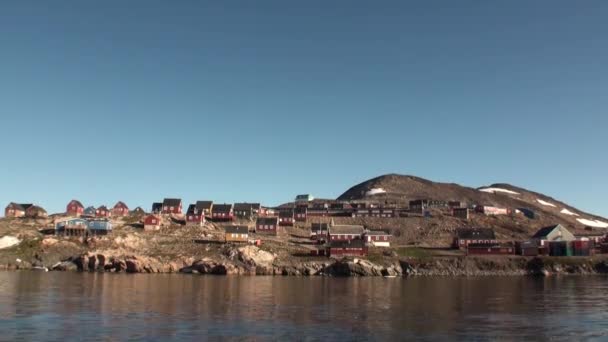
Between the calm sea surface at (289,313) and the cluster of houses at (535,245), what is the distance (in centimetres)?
5664

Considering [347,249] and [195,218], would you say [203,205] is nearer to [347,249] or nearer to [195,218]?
[195,218]

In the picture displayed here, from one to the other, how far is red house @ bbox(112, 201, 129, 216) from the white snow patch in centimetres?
4641

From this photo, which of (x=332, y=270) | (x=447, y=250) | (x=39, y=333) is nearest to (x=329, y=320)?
(x=39, y=333)

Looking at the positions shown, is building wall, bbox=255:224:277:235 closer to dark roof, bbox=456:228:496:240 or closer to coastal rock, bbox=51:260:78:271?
coastal rock, bbox=51:260:78:271

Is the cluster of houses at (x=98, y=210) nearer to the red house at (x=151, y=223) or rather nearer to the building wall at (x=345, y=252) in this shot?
the red house at (x=151, y=223)

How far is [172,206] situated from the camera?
167625 mm

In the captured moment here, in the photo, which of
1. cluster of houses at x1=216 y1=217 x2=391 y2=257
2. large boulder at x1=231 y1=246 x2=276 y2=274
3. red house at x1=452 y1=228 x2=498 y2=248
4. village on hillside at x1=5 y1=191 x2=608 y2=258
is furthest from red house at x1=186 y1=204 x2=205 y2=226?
red house at x1=452 y1=228 x2=498 y2=248

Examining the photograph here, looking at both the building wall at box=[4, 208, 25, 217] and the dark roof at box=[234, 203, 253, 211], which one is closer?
the building wall at box=[4, 208, 25, 217]

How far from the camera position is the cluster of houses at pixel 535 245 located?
448 ft

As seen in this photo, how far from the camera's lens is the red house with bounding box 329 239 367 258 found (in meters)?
128

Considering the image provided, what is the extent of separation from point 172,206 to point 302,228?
138 feet

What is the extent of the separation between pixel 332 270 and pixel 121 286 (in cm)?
5219

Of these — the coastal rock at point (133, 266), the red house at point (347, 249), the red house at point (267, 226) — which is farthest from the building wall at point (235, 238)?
the coastal rock at point (133, 266)

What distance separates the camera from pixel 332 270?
117688 mm
